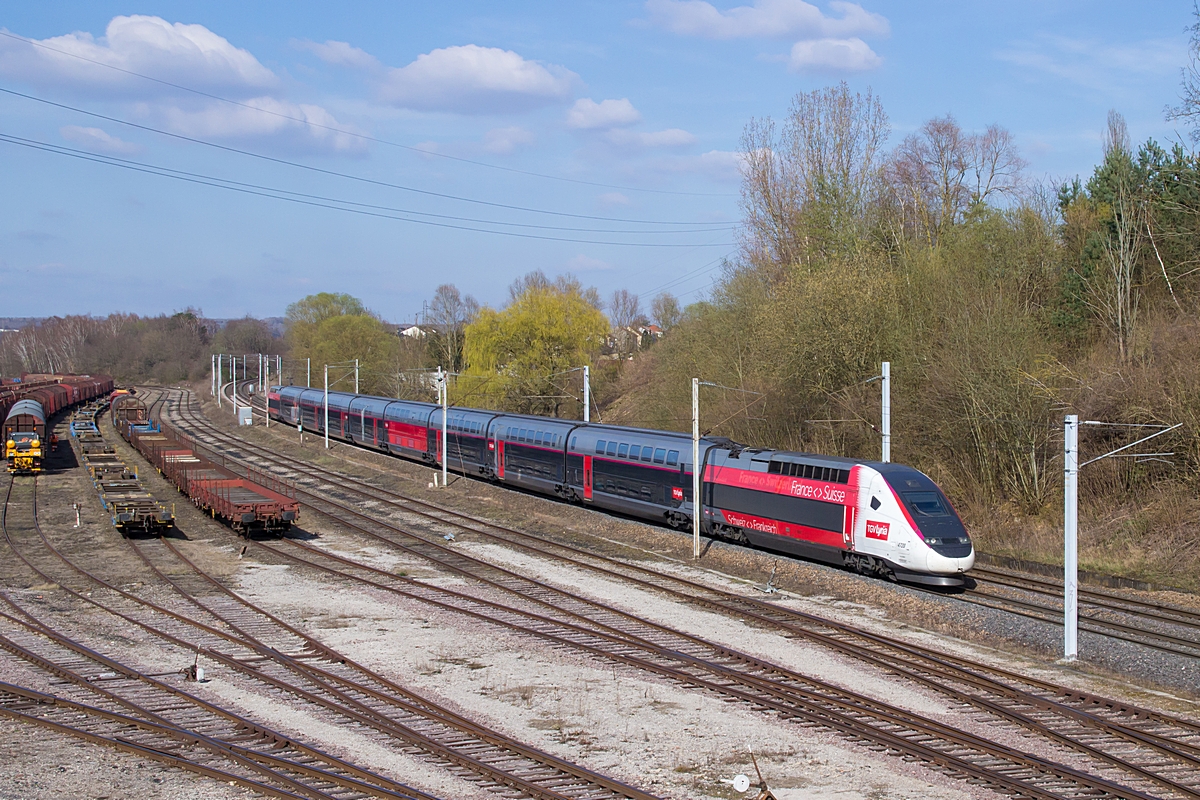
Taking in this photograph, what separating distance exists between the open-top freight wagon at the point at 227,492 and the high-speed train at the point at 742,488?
907 cm

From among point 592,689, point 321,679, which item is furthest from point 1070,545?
point 321,679

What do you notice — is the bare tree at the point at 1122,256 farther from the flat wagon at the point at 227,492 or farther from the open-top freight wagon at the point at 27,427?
the open-top freight wagon at the point at 27,427

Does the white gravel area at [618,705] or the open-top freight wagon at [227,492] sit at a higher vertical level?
the open-top freight wagon at [227,492]

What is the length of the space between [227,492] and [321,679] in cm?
1758

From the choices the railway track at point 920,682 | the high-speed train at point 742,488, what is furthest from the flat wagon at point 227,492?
the high-speed train at point 742,488

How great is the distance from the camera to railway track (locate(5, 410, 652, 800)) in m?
11.1

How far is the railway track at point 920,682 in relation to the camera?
11781mm

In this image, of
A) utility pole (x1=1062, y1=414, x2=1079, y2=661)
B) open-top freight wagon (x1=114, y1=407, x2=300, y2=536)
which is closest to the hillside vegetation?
utility pole (x1=1062, y1=414, x2=1079, y2=661)

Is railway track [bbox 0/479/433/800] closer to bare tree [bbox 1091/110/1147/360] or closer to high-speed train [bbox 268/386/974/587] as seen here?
high-speed train [bbox 268/386/974/587]

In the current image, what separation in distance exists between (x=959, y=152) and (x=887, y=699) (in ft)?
164

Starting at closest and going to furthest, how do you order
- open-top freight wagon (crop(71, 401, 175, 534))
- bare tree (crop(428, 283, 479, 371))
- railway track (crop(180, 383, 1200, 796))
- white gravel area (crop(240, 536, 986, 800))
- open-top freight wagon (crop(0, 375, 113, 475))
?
white gravel area (crop(240, 536, 986, 800)), railway track (crop(180, 383, 1200, 796)), open-top freight wagon (crop(71, 401, 175, 534)), open-top freight wagon (crop(0, 375, 113, 475)), bare tree (crop(428, 283, 479, 371))

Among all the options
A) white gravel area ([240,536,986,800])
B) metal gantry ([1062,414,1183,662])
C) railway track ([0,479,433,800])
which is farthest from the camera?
metal gantry ([1062,414,1183,662])

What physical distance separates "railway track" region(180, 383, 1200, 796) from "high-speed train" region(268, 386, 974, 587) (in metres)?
3.34

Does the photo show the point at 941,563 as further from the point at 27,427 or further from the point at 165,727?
the point at 27,427
